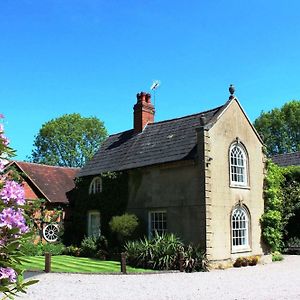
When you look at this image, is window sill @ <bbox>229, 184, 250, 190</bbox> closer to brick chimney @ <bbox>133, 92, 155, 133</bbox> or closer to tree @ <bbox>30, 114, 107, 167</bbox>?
brick chimney @ <bbox>133, 92, 155, 133</bbox>

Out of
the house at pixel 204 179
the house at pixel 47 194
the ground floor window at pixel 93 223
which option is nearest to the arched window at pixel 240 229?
the house at pixel 204 179

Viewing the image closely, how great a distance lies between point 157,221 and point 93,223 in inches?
225

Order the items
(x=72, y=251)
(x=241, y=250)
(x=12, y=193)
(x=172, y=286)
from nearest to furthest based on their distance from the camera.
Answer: (x=12, y=193), (x=172, y=286), (x=241, y=250), (x=72, y=251)

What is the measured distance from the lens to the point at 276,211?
23078mm

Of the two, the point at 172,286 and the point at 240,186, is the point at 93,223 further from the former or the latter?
the point at 172,286

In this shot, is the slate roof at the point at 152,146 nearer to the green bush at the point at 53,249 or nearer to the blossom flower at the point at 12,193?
the green bush at the point at 53,249

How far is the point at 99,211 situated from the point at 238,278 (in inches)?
443

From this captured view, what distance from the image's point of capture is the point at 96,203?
2500 centimetres

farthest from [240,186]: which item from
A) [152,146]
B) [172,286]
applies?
[172,286]

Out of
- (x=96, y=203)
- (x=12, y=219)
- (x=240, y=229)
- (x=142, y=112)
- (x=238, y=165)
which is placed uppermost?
(x=142, y=112)

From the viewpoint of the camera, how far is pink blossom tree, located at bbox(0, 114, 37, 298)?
3.91m

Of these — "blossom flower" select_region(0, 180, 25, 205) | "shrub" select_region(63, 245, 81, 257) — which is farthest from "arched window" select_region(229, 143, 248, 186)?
"blossom flower" select_region(0, 180, 25, 205)

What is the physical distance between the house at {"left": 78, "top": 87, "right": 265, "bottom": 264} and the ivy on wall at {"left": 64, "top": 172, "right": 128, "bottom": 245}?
45 centimetres

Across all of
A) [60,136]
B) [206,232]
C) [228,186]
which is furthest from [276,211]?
[60,136]
